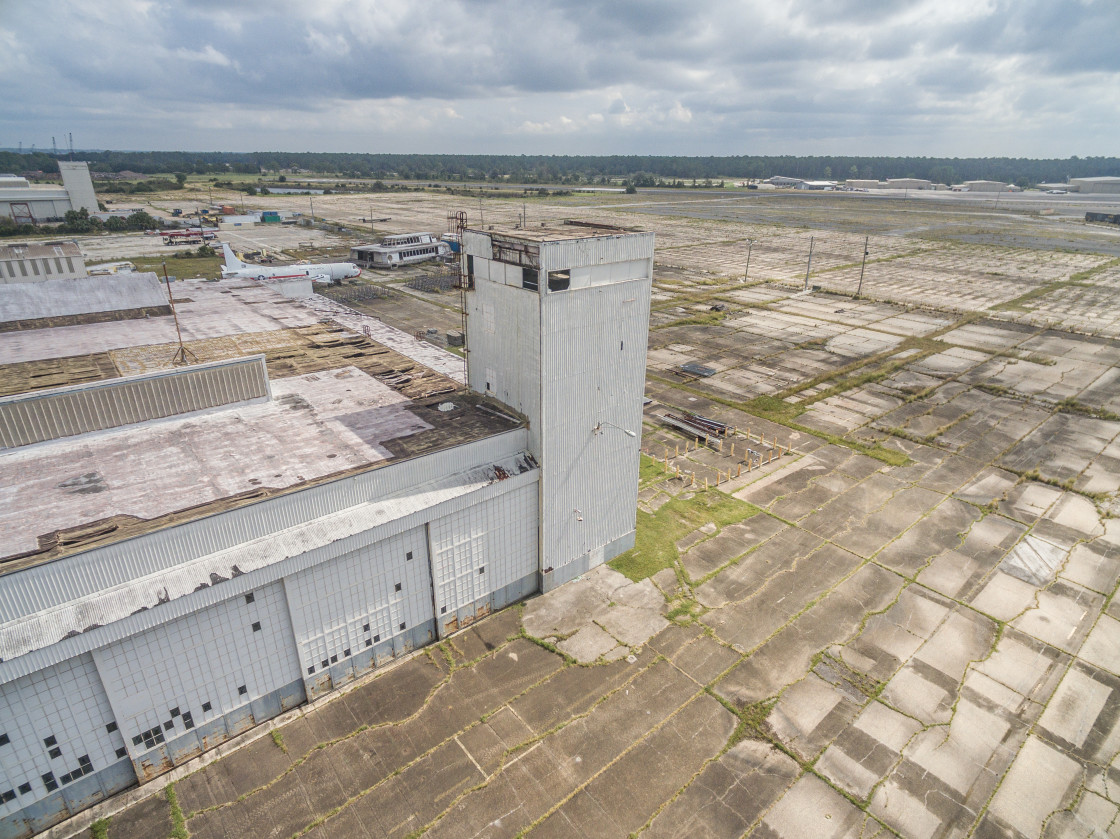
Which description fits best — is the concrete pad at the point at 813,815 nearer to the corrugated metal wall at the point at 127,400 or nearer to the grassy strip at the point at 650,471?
the grassy strip at the point at 650,471

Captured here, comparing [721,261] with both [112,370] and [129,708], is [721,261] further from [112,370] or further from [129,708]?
[129,708]

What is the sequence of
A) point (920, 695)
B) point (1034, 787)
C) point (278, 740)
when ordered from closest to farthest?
point (1034, 787), point (278, 740), point (920, 695)

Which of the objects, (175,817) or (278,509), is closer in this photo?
(175,817)

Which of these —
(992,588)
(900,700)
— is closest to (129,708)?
(900,700)

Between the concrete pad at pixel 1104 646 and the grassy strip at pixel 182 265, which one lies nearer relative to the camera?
the concrete pad at pixel 1104 646

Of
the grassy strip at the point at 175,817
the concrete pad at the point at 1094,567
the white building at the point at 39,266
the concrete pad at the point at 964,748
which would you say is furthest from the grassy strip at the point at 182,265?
the concrete pad at the point at 1094,567

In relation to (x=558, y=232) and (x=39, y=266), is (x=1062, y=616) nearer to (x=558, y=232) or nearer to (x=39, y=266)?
(x=558, y=232)

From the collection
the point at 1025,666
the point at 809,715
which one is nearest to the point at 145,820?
the point at 809,715
